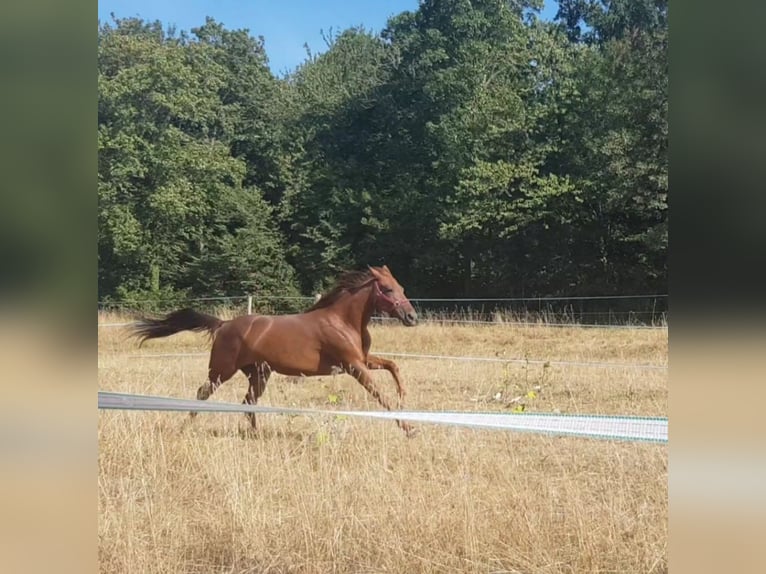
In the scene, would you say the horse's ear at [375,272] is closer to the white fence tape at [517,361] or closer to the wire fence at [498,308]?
the wire fence at [498,308]

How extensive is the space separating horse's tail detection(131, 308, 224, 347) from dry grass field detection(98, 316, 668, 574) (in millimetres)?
515

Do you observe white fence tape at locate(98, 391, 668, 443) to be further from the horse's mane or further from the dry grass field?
the horse's mane

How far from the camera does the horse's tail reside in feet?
13.9

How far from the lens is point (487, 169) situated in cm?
633

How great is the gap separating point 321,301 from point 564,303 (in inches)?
164

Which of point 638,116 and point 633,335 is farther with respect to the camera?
point 638,116

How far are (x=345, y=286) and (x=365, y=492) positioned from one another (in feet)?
5.22

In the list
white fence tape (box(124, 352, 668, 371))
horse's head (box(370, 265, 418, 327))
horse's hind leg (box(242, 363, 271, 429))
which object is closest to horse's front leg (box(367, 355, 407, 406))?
horse's head (box(370, 265, 418, 327))

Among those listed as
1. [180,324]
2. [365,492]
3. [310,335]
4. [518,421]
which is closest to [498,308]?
[310,335]

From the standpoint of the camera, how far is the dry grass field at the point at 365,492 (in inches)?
91.5

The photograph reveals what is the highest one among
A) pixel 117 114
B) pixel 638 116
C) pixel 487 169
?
pixel 117 114

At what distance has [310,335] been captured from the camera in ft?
13.4

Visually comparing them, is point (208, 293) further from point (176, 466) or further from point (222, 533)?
point (222, 533)
